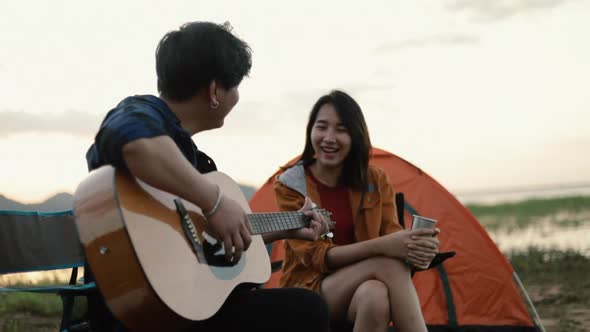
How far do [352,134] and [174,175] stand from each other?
56.7 inches

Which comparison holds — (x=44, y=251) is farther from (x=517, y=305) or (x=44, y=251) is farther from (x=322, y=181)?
(x=517, y=305)

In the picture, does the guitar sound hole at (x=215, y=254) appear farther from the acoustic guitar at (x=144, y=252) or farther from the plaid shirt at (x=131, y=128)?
the plaid shirt at (x=131, y=128)

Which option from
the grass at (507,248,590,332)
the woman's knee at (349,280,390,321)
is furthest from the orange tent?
the woman's knee at (349,280,390,321)

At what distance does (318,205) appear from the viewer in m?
2.98

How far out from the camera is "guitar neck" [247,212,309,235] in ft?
7.64

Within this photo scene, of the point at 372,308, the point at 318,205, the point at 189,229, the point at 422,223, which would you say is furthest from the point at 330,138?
the point at 189,229

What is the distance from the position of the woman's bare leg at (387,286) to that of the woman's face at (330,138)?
0.51 m

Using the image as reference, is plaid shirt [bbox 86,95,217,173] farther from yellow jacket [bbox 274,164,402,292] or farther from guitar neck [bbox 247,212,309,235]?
yellow jacket [bbox 274,164,402,292]

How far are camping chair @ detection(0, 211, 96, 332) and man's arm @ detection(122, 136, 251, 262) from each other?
129 centimetres

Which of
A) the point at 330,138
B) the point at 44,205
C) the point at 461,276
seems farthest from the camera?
the point at 461,276

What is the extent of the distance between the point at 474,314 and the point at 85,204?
324 cm

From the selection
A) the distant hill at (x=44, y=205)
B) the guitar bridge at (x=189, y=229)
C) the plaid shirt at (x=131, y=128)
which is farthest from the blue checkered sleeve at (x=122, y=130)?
the distant hill at (x=44, y=205)

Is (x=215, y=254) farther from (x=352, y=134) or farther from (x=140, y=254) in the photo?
(x=352, y=134)

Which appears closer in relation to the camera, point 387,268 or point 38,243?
point 387,268
